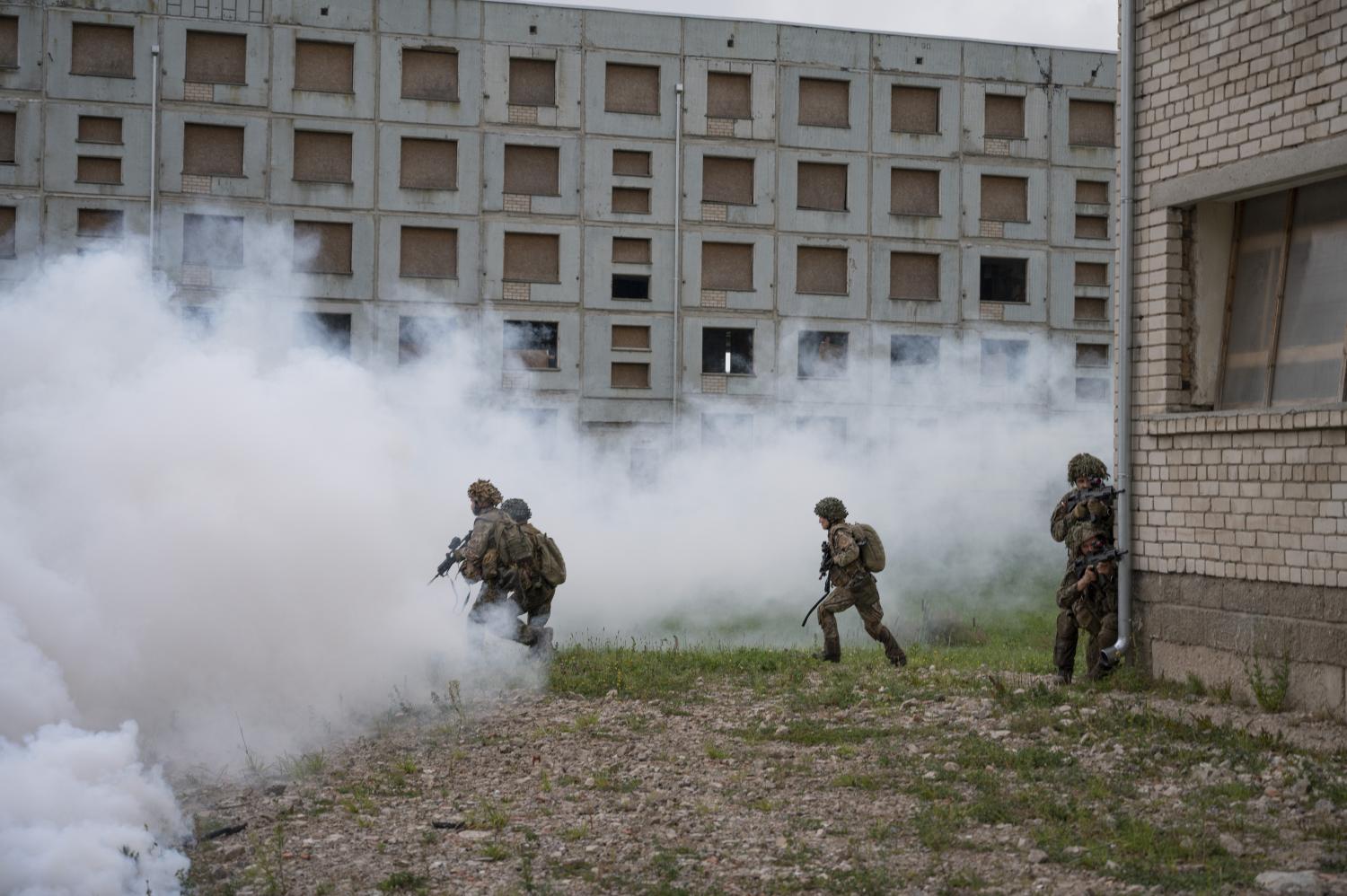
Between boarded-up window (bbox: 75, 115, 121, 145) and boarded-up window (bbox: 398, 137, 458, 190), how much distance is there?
17.2 ft

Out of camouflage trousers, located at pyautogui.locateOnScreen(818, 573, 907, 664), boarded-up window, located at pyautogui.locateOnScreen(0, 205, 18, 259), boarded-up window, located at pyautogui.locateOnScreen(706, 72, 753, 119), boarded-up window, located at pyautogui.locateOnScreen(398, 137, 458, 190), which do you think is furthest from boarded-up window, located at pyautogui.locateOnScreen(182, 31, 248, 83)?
camouflage trousers, located at pyautogui.locateOnScreen(818, 573, 907, 664)

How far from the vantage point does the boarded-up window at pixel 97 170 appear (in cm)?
2547

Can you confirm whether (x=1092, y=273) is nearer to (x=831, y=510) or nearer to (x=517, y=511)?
(x=831, y=510)

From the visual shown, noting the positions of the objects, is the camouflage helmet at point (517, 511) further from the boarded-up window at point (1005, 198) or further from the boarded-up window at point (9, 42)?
the boarded-up window at point (1005, 198)

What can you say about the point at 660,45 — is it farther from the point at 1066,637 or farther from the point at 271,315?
the point at 1066,637

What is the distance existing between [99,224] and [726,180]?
12076mm

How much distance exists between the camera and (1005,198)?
29.4 meters

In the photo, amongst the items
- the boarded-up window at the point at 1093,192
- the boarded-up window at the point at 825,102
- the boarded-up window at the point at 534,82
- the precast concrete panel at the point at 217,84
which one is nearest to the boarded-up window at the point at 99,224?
the precast concrete panel at the point at 217,84

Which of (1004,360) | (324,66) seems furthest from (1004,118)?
(324,66)

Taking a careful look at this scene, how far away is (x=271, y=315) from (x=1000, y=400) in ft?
48.7

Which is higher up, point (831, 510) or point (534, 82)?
point (534, 82)

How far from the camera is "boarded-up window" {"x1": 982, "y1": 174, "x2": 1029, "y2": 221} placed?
29.3 metres

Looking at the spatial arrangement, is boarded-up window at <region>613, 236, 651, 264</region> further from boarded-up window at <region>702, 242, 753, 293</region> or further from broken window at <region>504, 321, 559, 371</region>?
broken window at <region>504, 321, 559, 371</region>

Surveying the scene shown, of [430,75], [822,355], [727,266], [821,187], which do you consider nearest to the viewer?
[430,75]
